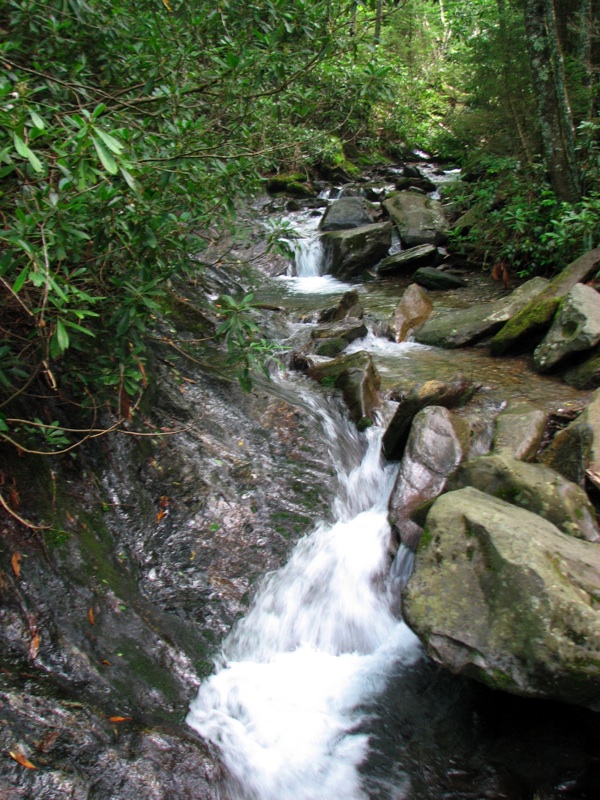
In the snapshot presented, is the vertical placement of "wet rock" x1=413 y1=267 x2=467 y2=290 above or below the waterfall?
above

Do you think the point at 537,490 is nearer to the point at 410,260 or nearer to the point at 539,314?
the point at 539,314

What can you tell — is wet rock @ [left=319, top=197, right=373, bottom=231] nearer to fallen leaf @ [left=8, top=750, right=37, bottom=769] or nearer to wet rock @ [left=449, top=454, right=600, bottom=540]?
wet rock @ [left=449, top=454, right=600, bottom=540]

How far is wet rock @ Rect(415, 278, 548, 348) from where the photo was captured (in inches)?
297

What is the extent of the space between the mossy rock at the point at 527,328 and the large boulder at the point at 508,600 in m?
3.84

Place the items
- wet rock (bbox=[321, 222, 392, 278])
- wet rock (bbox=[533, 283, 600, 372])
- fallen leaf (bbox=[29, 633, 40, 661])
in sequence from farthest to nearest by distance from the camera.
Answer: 1. wet rock (bbox=[321, 222, 392, 278])
2. wet rock (bbox=[533, 283, 600, 372])
3. fallen leaf (bbox=[29, 633, 40, 661])

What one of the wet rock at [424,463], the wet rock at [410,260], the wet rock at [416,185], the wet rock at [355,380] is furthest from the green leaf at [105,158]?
the wet rock at [416,185]

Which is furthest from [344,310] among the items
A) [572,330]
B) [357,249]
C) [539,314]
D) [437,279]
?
[572,330]

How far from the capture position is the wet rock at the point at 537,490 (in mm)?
3760

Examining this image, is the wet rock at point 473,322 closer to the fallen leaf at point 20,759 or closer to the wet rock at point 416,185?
the fallen leaf at point 20,759

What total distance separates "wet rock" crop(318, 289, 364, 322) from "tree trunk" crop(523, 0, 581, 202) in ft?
12.5

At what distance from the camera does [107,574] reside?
3561 millimetres

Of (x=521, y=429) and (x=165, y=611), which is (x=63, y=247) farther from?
(x=521, y=429)

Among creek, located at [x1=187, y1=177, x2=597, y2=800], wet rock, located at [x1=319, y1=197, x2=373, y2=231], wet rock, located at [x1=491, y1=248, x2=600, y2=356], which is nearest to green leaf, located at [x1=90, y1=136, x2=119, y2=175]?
creek, located at [x1=187, y1=177, x2=597, y2=800]

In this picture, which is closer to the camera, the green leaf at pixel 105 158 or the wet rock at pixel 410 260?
the green leaf at pixel 105 158
